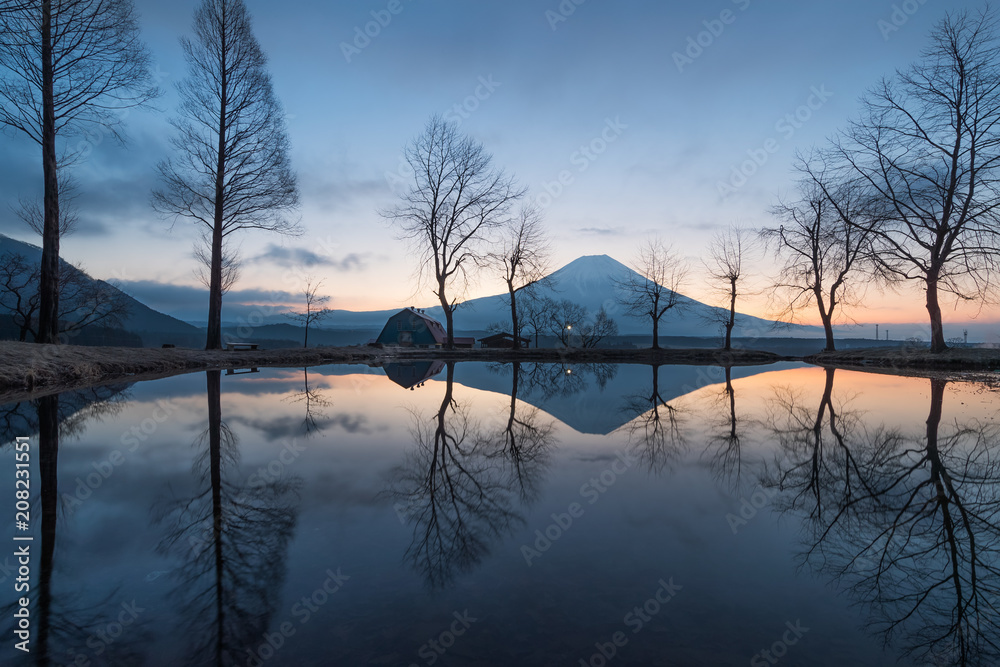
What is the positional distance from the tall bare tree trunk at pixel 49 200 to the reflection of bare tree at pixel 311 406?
8316 millimetres

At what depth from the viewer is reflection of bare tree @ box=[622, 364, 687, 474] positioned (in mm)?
5438

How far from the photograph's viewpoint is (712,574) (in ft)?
9.07

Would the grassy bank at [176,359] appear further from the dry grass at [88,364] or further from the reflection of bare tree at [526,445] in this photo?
the reflection of bare tree at [526,445]

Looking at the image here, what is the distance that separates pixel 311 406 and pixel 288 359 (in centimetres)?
1357

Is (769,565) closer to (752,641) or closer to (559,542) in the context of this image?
(752,641)

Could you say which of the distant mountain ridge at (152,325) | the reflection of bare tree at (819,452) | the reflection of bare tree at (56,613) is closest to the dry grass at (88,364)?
the reflection of bare tree at (56,613)

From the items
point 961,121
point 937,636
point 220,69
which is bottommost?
Answer: point 937,636

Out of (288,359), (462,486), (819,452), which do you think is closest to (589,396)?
(819,452)

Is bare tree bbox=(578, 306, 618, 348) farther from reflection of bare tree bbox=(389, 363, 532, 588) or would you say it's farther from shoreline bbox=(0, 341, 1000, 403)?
reflection of bare tree bbox=(389, 363, 532, 588)

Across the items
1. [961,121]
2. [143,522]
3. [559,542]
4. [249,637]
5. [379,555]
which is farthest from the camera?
[961,121]

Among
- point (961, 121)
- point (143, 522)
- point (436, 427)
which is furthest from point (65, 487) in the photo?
point (961, 121)

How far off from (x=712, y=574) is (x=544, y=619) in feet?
3.71

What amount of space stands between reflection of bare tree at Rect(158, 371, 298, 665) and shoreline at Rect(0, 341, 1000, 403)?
8.03 meters

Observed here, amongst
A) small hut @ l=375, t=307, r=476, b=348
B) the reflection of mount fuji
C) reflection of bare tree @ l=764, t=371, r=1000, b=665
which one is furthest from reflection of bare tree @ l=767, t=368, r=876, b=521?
small hut @ l=375, t=307, r=476, b=348
